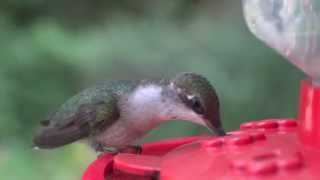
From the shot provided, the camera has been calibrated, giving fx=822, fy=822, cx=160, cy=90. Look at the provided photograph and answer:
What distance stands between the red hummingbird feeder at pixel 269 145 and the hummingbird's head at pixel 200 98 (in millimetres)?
194

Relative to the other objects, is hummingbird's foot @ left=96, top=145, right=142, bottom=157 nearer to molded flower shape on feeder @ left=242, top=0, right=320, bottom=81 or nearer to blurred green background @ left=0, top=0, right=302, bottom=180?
molded flower shape on feeder @ left=242, top=0, right=320, bottom=81

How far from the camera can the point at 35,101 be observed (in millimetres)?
2582

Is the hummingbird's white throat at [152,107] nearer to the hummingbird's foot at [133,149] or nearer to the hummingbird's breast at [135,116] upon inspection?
the hummingbird's breast at [135,116]

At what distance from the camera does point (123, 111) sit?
5.88 ft

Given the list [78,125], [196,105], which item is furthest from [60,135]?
[196,105]

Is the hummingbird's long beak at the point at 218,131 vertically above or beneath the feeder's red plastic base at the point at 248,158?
beneath

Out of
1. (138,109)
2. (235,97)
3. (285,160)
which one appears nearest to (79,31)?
(235,97)

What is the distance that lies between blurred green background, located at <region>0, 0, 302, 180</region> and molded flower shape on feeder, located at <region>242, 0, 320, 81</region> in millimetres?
1219

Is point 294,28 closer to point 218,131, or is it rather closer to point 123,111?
point 218,131

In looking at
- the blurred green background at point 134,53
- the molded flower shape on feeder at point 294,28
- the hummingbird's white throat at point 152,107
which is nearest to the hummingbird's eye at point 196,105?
the hummingbird's white throat at point 152,107

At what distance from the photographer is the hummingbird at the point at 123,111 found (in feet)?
5.42

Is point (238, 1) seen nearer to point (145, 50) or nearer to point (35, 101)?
point (145, 50)

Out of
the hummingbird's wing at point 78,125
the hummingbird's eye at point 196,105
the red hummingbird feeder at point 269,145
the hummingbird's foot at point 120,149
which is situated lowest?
the hummingbird's foot at point 120,149

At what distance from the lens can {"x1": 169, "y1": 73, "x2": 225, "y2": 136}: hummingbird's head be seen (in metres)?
1.52
